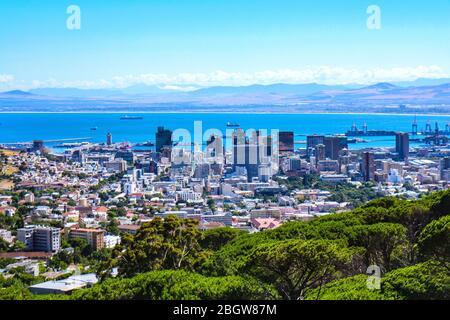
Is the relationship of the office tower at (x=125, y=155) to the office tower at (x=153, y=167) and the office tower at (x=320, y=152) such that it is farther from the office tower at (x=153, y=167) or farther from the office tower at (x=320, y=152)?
the office tower at (x=320, y=152)

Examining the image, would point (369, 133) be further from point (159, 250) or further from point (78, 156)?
point (159, 250)

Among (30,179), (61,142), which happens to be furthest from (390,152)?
(61,142)

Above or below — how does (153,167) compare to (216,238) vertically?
below

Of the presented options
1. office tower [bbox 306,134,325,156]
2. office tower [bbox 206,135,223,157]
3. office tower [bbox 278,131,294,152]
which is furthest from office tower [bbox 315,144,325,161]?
office tower [bbox 206,135,223,157]

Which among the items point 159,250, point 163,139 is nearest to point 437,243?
point 159,250
